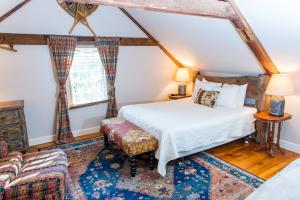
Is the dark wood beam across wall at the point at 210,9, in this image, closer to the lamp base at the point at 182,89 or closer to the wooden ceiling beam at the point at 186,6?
the wooden ceiling beam at the point at 186,6

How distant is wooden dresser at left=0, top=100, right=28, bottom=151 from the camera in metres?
2.96

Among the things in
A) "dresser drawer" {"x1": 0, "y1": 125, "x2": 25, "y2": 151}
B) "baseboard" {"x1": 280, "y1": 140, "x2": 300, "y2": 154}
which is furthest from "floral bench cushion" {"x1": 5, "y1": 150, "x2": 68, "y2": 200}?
"baseboard" {"x1": 280, "y1": 140, "x2": 300, "y2": 154}

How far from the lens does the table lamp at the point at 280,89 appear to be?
2.95 metres

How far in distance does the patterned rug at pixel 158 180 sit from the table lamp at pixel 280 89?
3.61ft

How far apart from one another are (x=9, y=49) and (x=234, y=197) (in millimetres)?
3484

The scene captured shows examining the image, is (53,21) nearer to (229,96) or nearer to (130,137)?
(130,137)

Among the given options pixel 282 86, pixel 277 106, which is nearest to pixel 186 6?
pixel 282 86

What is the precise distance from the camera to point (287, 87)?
295cm

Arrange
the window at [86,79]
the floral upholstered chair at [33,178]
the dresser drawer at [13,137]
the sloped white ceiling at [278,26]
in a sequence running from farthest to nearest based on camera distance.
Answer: the window at [86,79], the dresser drawer at [13,137], the sloped white ceiling at [278,26], the floral upholstered chair at [33,178]

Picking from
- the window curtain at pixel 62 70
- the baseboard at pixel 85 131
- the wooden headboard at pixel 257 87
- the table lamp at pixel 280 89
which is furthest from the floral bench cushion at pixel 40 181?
the wooden headboard at pixel 257 87

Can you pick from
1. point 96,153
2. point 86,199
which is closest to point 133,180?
point 86,199

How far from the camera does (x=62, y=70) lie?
141 inches

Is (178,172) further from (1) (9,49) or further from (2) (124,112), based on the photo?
(1) (9,49)

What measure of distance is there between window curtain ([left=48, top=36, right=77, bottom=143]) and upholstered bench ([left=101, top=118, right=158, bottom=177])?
931mm
